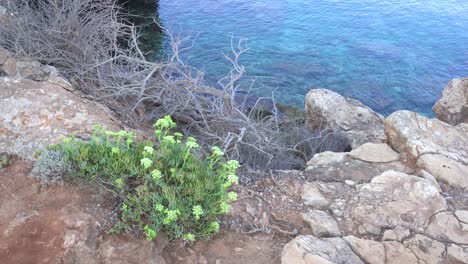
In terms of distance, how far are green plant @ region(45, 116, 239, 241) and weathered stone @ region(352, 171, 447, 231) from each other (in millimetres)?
1433

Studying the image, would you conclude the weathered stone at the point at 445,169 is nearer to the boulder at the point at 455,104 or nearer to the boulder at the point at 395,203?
the boulder at the point at 395,203

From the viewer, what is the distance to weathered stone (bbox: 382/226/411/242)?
412cm

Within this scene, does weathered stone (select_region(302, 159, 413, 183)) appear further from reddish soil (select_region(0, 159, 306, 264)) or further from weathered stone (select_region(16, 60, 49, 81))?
weathered stone (select_region(16, 60, 49, 81))

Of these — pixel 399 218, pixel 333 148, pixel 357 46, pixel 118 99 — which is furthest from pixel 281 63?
pixel 399 218

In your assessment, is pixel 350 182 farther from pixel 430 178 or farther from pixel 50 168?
pixel 50 168

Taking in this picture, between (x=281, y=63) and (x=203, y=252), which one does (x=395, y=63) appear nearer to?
(x=281, y=63)

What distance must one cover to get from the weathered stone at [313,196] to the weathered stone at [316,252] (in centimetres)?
57

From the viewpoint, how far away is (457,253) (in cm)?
404

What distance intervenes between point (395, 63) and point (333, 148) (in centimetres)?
703

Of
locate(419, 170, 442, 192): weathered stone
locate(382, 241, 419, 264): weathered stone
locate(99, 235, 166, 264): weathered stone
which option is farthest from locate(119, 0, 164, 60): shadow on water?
locate(382, 241, 419, 264): weathered stone

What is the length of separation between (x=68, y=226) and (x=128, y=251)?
1.67ft

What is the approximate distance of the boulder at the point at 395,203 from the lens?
4301mm

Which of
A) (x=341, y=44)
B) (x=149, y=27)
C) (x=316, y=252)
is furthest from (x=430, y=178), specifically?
(x=149, y=27)

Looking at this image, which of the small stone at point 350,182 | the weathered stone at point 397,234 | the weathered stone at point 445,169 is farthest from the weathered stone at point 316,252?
the weathered stone at point 445,169
